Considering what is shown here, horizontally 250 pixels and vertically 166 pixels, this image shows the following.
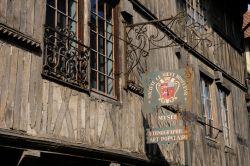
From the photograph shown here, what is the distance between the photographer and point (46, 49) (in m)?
5.45

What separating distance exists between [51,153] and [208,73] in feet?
21.8

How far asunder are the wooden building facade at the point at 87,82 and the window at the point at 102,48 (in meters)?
0.02

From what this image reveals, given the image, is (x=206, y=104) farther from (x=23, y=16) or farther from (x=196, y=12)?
(x=23, y=16)

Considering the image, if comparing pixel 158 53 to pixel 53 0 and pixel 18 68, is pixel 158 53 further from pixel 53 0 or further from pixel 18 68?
pixel 18 68

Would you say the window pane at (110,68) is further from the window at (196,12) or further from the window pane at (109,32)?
the window at (196,12)

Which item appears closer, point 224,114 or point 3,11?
point 3,11

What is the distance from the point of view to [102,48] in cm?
688

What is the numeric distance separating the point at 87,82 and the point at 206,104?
5260mm

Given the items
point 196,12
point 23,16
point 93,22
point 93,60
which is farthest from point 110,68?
point 196,12

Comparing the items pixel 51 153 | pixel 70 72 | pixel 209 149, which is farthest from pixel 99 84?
pixel 209 149

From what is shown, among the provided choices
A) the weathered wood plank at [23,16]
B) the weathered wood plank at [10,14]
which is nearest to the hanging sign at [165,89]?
the weathered wood plank at [23,16]

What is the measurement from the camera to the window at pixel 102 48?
6.56 m

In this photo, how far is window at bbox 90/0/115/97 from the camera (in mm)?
6555

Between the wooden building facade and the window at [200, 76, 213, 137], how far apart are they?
32 millimetres
